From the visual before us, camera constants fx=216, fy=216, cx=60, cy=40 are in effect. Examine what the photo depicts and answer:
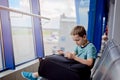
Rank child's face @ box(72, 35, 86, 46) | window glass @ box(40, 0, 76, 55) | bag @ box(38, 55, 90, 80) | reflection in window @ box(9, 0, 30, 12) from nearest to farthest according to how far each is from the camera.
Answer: bag @ box(38, 55, 90, 80) < child's face @ box(72, 35, 86, 46) < reflection in window @ box(9, 0, 30, 12) < window glass @ box(40, 0, 76, 55)

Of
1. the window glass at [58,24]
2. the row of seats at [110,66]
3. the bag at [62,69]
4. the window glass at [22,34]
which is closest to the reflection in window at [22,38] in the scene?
the window glass at [22,34]

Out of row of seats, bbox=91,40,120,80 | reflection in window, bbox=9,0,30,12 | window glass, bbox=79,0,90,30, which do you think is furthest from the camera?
window glass, bbox=79,0,90,30

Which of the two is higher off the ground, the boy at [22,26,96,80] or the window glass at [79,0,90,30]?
the window glass at [79,0,90,30]

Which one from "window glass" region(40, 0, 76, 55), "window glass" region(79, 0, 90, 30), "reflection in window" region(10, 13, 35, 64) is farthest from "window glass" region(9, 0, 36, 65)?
"window glass" region(79, 0, 90, 30)

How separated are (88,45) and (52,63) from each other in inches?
18.2

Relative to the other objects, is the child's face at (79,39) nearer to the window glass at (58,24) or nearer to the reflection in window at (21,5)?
the reflection in window at (21,5)

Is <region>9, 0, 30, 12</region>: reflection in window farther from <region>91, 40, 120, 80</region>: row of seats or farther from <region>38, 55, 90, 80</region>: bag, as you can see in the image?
<region>91, 40, 120, 80</region>: row of seats

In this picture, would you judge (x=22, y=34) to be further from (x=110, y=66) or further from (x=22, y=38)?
(x=110, y=66)

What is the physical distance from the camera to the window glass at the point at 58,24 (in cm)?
526

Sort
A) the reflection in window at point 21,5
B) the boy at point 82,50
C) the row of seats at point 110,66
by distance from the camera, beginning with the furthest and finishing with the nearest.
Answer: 1. the reflection in window at point 21,5
2. the boy at point 82,50
3. the row of seats at point 110,66

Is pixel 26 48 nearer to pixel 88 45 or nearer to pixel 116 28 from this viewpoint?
pixel 116 28

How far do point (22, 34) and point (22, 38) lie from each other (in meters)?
0.08

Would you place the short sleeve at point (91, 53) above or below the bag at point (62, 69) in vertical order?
above

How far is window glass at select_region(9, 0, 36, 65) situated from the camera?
3.88 metres
